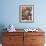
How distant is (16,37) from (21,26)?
0.59 metres

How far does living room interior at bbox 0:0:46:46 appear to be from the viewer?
428cm

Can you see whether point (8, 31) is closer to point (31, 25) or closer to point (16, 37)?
point (16, 37)

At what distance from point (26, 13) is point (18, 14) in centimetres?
26

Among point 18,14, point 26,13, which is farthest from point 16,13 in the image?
point 26,13

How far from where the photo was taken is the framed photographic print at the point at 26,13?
4.30 metres

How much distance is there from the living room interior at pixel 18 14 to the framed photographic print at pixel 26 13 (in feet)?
0.21

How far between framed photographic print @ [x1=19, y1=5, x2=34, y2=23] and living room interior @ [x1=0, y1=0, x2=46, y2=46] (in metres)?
0.06

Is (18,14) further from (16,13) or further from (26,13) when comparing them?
(26,13)

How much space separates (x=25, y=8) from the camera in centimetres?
431

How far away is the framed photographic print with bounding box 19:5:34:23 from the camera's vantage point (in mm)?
4297

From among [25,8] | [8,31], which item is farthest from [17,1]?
[8,31]

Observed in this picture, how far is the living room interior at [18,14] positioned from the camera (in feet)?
14.0

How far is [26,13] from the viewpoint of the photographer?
433 centimetres

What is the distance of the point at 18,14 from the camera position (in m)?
4.30
